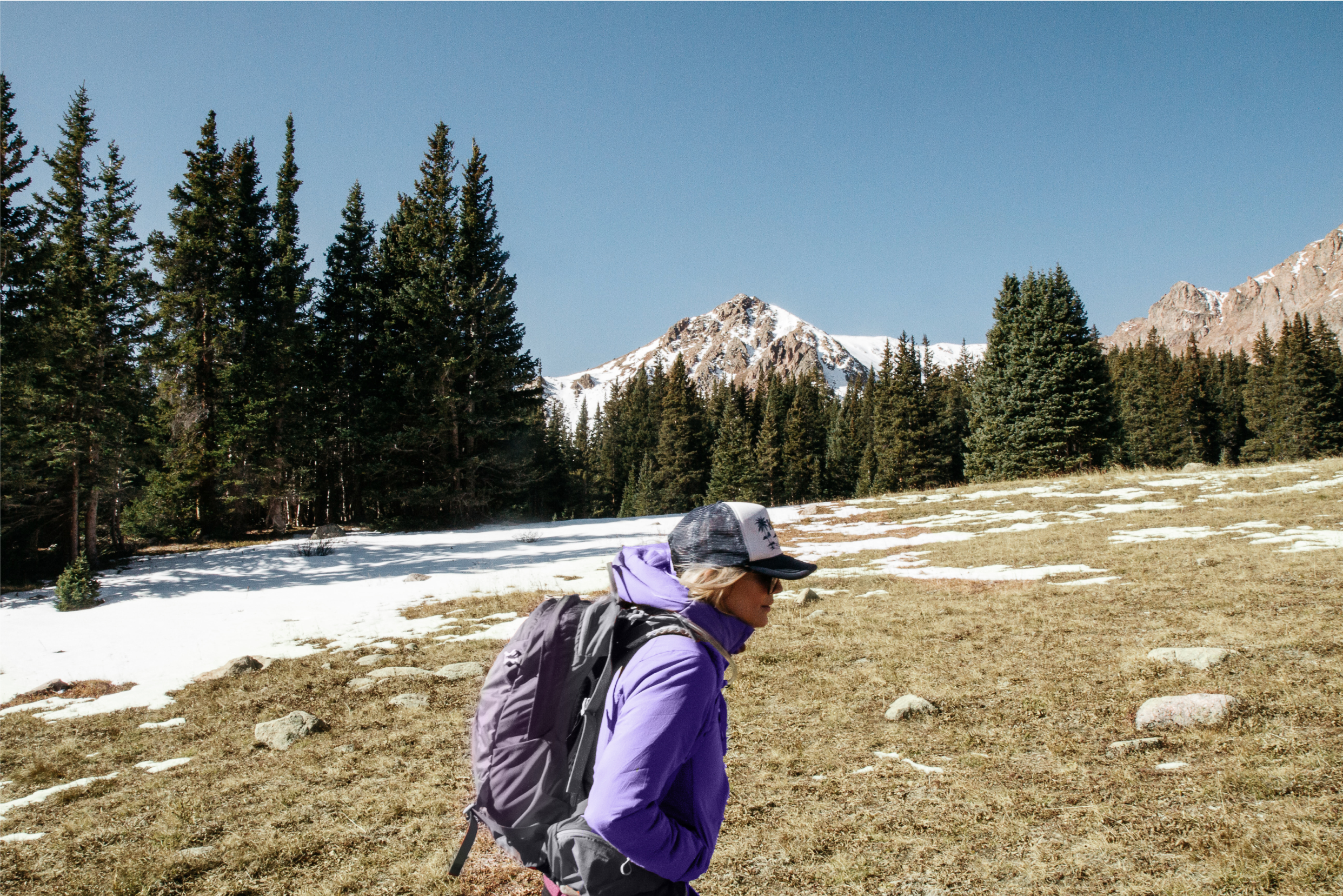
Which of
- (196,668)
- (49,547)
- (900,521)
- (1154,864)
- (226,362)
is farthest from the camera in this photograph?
(226,362)

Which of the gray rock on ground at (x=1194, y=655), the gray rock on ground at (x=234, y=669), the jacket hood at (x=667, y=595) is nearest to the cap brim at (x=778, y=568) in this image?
the jacket hood at (x=667, y=595)

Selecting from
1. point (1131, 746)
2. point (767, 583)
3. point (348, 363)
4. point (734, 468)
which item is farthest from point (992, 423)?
point (767, 583)

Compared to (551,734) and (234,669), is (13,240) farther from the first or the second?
(551,734)

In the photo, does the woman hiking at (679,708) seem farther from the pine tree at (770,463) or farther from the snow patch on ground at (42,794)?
the pine tree at (770,463)

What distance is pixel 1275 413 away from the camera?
6091 centimetres

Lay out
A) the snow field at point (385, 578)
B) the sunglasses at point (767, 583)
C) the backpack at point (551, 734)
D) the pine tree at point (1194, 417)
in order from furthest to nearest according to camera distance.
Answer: the pine tree at point (1194, 417) < the snow field at point (385, 578) < the sunglasses at point (767, 583) < the backpack at point (551, 734)

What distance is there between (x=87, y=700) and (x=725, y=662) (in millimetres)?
9480

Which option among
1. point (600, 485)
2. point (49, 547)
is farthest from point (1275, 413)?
point (49, 547)

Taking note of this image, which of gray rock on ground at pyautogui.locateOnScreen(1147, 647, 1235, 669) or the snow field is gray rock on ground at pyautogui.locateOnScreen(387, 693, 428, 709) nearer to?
the snow field

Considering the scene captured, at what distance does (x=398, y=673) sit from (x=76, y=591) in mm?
9281

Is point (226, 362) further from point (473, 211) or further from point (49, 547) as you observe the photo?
point (473, 211)

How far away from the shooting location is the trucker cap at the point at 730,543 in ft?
6.14

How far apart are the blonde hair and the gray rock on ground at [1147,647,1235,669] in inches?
247

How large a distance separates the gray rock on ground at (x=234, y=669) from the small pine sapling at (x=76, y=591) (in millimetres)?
6371
